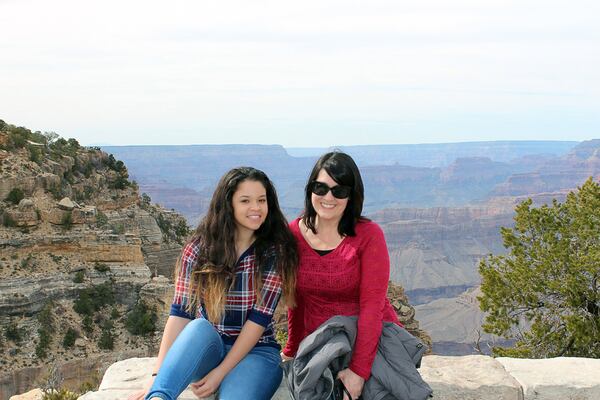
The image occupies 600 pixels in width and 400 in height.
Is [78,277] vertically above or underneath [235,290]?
underneath

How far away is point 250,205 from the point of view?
14.0 ft

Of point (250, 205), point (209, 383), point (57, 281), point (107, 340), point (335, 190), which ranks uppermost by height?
point (335, 190)

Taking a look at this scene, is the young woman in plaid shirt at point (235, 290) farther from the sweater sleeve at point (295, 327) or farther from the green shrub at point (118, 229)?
the green shrub at point (118, 229)

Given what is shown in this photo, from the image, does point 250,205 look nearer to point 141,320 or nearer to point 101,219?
point 141,320

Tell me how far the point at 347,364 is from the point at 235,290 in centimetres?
83

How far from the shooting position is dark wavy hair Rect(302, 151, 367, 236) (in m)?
4.14

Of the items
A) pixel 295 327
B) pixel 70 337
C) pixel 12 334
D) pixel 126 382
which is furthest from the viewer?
pixel 70 337

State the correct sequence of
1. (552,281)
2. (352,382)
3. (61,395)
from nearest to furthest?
(352,382), (61,395), (552,281)

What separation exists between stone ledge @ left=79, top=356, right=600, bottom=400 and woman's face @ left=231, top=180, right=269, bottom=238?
43.0 inches

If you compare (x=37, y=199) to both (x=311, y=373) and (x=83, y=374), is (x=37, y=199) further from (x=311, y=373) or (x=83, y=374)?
(x=311, y=373)

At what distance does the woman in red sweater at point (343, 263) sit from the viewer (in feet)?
13.1

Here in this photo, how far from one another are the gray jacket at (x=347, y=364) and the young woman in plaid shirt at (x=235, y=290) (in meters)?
0.31

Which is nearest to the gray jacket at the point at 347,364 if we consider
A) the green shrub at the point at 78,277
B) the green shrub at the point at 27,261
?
the green shrub at the point at 78,277


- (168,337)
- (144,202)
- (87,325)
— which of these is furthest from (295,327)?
(144,202)
